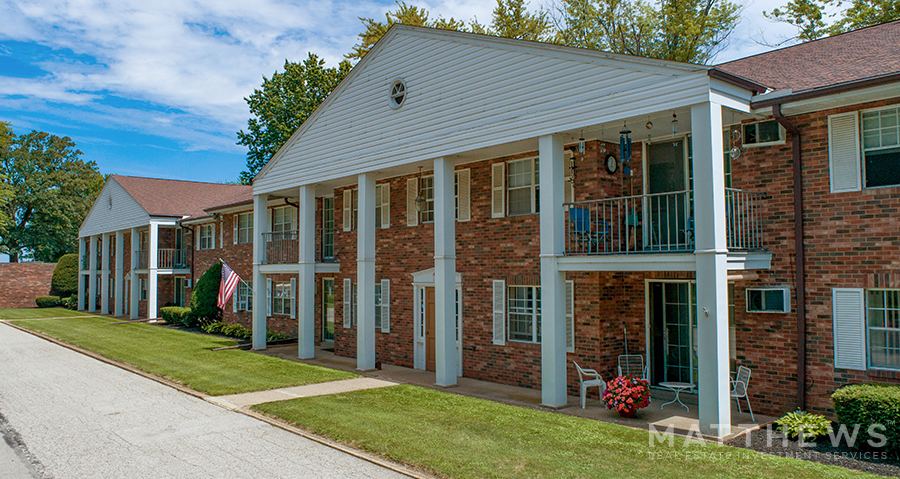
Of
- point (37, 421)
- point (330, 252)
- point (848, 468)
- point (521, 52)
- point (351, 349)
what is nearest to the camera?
point (848, 468)

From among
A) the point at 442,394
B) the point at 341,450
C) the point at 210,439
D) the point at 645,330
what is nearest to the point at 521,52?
the point at 645,330

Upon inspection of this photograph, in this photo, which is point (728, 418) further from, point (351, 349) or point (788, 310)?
point (351, 349)

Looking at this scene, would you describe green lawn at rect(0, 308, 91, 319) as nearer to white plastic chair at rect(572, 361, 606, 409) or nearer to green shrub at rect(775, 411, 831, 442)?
white plastic chair at rect(572, 361, 606, 409)

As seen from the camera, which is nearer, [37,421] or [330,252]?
[37,421]

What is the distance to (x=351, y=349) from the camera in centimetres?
1819

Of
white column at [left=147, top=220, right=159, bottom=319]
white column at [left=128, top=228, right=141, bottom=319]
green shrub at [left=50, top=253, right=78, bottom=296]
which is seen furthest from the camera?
green shrub at [left=50, top=253, right=78, bottom=296]

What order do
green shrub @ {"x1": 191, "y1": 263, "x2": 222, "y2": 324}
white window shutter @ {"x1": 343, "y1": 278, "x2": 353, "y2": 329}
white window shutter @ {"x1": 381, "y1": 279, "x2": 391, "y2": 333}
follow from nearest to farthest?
white window shutter @ {"x1": 381, "y1": 279, "x2": 391, "y2": 333}, white window shutter @ {"x1": 343, "y1": 278, "x2": 353, "y2": 329}, green shrub @ {"x1": 191, "y1": 263, "x2": 222, "y2": 324}

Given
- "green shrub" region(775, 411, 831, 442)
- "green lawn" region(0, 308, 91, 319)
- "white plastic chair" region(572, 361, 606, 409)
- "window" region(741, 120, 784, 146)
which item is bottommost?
"green lawn" region(0, 308, 91, 319)

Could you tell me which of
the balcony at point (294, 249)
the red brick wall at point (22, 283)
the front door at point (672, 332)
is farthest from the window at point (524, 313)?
the red brick wall at point (22, 283)

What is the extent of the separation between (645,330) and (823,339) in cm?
315

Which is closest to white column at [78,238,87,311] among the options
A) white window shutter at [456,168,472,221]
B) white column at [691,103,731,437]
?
white window shutter at [456,168,472,221]

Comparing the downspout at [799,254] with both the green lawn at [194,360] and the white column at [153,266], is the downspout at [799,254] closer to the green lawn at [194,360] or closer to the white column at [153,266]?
the green lawn at [194,360]

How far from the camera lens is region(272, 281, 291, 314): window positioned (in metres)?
23.0

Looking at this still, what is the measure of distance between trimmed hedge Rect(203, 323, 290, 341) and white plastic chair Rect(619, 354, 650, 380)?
13753mm
